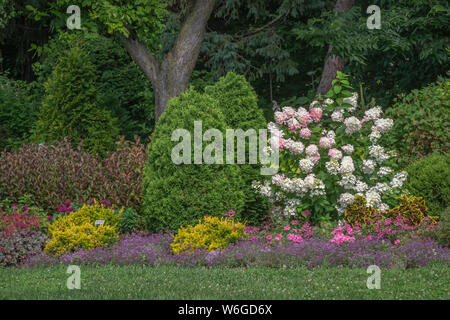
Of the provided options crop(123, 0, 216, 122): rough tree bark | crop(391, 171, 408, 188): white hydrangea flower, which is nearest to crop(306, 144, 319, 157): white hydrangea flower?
crop(391, 171, 408, 188): white hydrangea flower

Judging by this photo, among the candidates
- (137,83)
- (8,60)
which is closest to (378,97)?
(137,83)

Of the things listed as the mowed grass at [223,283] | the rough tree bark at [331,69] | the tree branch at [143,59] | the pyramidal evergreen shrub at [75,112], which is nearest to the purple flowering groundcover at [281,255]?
the mowed grass at [223,283]

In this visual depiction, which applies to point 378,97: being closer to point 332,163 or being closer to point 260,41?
point 260,41

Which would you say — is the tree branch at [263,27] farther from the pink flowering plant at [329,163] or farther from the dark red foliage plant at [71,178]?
the pink flowering plant at [329,163]

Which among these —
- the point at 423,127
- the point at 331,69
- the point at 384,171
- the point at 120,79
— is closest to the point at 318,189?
the point at 384,171

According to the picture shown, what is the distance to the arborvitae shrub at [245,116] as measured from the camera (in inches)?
339

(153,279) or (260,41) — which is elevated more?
(260,41)

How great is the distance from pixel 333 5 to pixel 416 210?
9.15 metres

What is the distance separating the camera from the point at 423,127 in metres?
9.23

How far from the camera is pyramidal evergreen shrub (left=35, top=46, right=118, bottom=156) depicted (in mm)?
11648

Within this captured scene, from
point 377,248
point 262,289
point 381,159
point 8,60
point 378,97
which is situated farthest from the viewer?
point 8,60

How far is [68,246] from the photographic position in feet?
23.9

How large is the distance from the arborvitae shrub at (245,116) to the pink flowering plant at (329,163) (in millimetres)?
213

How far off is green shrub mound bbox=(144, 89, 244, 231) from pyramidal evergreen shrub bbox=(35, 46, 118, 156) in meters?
4.16
